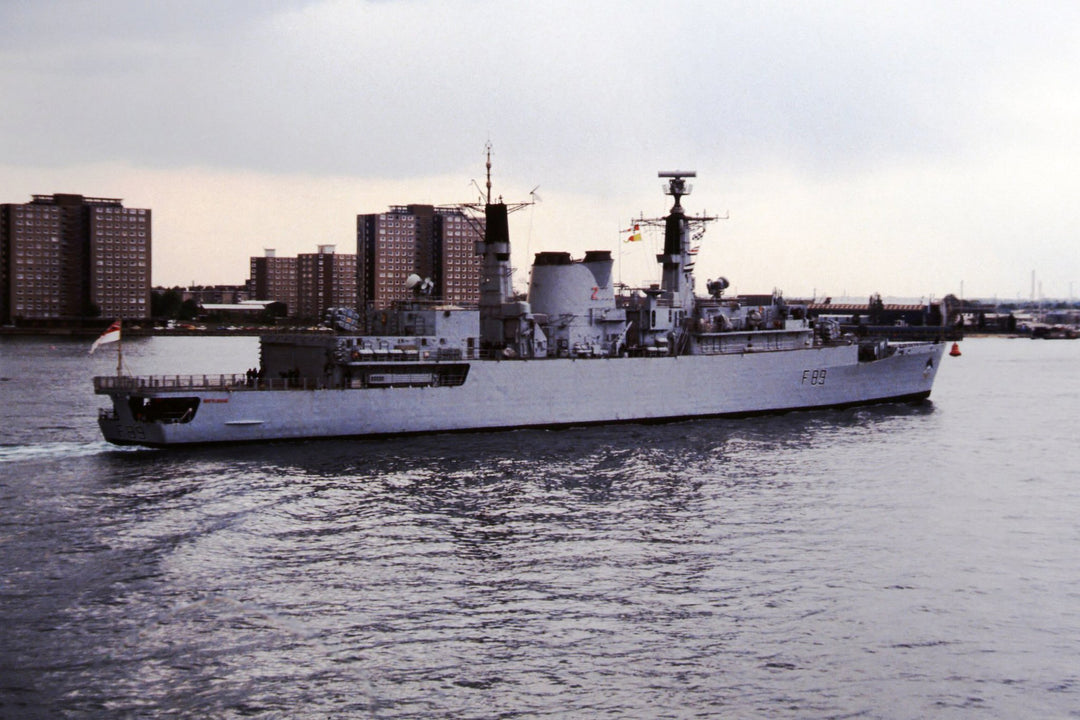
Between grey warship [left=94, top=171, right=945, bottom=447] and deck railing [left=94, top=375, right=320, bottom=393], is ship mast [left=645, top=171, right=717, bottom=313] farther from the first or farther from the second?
deck railing [left=94, top=375, right=320, bottom=393]

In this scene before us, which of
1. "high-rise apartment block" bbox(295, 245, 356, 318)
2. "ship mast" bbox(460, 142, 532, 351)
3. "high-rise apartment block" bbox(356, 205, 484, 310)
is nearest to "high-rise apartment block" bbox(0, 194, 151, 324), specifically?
"high-rise apartment block" bbox(295, 245, 356, 318)

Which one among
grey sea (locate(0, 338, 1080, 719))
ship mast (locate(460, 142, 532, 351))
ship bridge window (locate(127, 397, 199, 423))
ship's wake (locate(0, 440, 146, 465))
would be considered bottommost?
grey sea (locate(0, 338, 1080, 719))

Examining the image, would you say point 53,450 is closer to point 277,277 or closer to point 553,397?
point 553,397

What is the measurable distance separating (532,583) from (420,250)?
4776 inches

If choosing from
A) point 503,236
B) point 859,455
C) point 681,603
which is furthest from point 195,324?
point 681,603

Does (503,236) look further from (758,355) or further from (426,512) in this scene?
(426,512)

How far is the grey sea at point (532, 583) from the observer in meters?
12.9

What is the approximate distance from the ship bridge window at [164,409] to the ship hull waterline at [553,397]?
157 millimetres

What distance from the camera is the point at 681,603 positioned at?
1612 centimetres

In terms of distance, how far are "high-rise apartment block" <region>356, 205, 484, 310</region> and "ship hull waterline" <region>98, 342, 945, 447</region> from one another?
92023 millimetres

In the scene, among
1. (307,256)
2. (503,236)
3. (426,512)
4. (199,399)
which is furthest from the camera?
(307,256)

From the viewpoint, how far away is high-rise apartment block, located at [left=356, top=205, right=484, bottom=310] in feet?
436

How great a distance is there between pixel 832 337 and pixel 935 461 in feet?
56.7

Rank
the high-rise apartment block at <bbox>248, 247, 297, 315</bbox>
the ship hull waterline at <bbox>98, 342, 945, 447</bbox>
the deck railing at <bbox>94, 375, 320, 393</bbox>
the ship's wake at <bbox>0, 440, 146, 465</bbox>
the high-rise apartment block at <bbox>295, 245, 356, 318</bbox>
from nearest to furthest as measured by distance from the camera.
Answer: the ship's wake at <bbox>0, 440, 146, 465</bbox>
the deck railing at <bbox>94, 375, 320, 393</bbox>
the ship hull waterline at <bbox>98, 342, 945, 447</bbox>
the high-rise apartment block at <bbox>295, 245, 356, 318</bbox>
the high-rise apartment block at <bbox>248, 247, 297, 315</bbox>
